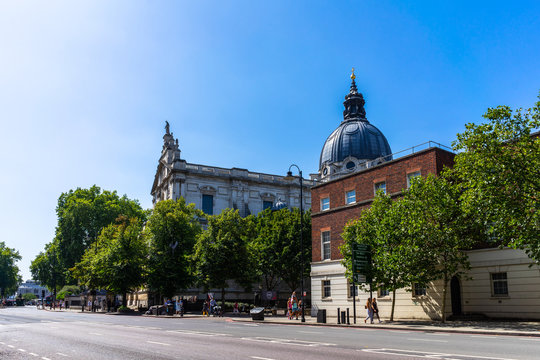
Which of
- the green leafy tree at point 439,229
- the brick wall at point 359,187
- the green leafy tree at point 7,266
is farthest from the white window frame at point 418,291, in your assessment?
the green leafy tree at point 7,266

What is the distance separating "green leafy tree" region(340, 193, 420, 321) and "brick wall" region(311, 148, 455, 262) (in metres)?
2.86

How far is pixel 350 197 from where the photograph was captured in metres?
Answer: 36.9

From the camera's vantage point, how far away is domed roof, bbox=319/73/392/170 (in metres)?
94.8

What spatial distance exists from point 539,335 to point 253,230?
40.9 m

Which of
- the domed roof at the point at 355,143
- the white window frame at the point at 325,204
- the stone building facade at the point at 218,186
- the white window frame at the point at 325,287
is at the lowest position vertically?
the white window frame at the point at 325,287

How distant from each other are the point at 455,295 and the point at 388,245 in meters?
5.86

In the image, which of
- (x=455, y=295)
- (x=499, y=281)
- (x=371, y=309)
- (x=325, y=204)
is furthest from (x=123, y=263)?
(x=499, y=281)

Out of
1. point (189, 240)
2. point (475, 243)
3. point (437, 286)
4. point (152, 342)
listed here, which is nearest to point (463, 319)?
point (437, 286)

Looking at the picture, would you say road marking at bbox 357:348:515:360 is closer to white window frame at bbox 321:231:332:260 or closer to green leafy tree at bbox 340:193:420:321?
green leafy tree at bbox 340:193:420:321

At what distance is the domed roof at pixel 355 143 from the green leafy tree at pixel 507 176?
231ft

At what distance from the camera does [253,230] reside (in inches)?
2244

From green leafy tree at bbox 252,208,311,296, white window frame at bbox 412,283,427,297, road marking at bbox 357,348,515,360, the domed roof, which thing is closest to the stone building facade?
the domed roof

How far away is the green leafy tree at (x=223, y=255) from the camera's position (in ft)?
144

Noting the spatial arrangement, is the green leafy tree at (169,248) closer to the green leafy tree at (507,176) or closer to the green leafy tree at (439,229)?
the green leafy tree at (439,229)
